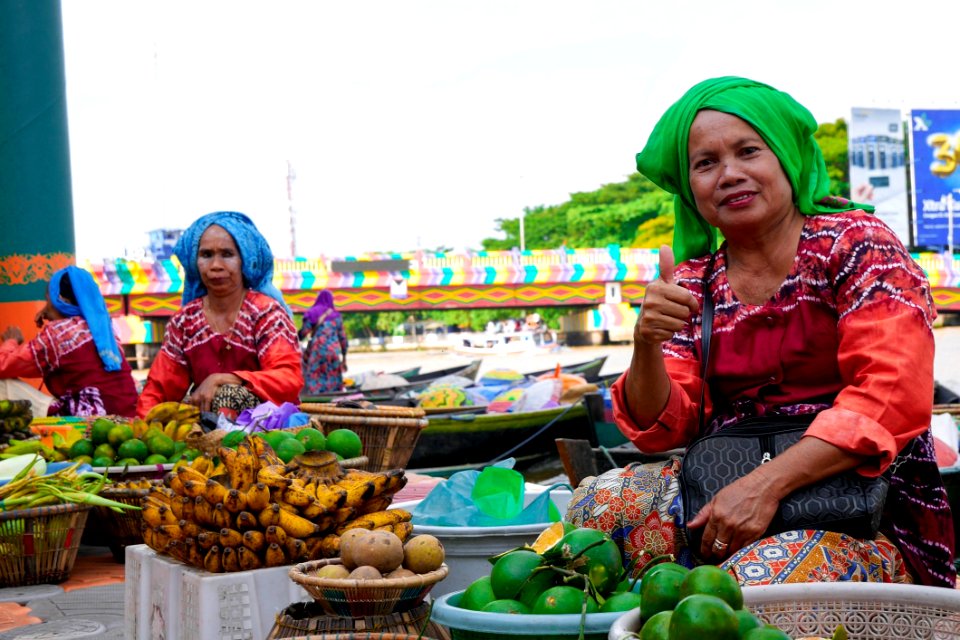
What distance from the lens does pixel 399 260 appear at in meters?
37.2

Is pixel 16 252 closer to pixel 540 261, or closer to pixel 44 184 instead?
pixel 44 184

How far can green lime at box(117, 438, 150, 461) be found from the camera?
387cm

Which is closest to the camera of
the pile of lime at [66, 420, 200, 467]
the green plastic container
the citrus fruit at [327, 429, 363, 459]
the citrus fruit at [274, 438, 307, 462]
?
the green plastic container

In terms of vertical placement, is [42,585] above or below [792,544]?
below

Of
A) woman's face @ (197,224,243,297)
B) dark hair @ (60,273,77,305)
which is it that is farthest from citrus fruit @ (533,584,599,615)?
dark hair @ (60,273,77,305)

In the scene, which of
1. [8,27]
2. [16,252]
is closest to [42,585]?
[16,252]

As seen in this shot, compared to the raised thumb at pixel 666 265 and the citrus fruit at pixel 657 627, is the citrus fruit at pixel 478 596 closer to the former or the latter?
the citrus fruit at pixel 657 627

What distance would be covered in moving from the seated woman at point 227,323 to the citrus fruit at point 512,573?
9.04 feet

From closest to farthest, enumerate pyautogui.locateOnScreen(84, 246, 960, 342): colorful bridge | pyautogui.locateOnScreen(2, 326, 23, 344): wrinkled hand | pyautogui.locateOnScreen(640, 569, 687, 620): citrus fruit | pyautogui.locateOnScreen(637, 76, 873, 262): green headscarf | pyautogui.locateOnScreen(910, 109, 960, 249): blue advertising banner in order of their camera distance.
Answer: pyautogui.locateOnScreen(640, 569, 687, 620): citrus fruit → pyautogui.locateOnScreen(637, 76, 873, 262): green headscarf → pyautogui.locateOnScreen(2, 326, 23, 344): wrinkled hand → pyautogui.locateOnScreen(84, 246, 960, 342): colorful bridge → pyautogui.locateOnScreen(910, 109, 960, 249): blue advertising banner

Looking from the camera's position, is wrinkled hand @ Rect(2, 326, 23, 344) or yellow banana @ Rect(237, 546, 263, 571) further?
wrinkled hand @ Rect(2, 326, 23, 344)

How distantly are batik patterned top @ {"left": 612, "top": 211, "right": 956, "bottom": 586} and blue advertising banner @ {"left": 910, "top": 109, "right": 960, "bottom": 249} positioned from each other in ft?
124

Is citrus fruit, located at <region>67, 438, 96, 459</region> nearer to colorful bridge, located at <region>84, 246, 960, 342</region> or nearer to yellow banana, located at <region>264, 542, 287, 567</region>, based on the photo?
yellow banana, located at <region>264, 542, 287, 567</region>

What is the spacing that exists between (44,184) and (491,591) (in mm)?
7148

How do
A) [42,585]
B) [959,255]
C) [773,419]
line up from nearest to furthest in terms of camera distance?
[773,419]
[42,585]
[959,255]
